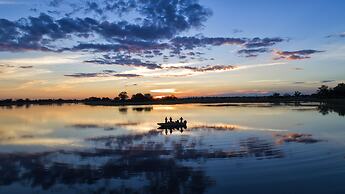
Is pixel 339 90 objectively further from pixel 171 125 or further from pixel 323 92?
pixel 171 125

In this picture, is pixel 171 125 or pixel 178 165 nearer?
pixel 178 165

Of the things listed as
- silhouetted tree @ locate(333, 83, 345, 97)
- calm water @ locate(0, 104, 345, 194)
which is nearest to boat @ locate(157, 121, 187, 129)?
calm water @ locate(0, 104, 345, 194)

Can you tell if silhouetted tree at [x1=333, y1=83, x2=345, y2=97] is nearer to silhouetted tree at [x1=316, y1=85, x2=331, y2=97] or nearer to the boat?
silhouetted tree at [x1=316, y1=85, x2=331, y2=97]

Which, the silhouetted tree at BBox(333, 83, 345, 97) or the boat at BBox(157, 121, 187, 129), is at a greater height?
the silhouetted tree at BBox(333, 83, 345, 97)

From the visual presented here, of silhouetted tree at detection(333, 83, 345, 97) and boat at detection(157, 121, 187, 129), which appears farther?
silhouetted tree at detection(333, 83, 345, 97)

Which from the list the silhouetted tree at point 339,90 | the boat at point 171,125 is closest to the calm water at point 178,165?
the boat at point 171,125

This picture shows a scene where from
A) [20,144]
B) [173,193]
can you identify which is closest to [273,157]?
[173,193]

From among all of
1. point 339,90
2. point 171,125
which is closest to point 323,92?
point 339,90

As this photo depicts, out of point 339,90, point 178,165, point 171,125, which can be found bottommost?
point 178,165

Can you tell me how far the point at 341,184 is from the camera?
15.4m

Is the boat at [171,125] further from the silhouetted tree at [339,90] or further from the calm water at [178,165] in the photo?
the silhouetted tree at [339,90]

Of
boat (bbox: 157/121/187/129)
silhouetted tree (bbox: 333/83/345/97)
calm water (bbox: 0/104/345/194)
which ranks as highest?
silhouetted tree (bbox: 333/83/345/97)

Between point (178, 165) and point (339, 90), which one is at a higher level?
point (339, 90)

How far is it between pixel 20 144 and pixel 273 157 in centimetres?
2004
